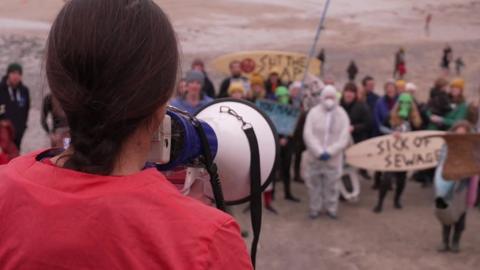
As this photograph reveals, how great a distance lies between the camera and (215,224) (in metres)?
0.82

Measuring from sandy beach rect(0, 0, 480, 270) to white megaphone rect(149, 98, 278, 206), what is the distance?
1.10 meters

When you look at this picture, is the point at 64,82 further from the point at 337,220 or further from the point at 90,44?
the point at 337,220

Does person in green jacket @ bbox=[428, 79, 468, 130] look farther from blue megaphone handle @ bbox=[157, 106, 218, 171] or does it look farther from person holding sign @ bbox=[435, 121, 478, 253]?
blue megaphone handle @ bbox=[157, 106, 218, 171]

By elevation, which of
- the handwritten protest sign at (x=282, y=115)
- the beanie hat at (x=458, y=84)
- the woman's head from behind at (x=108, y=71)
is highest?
the woman's head from behind at (x=108, y=71)

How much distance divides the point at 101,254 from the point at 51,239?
2.8 inches

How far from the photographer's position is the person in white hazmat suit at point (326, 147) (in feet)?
19.5

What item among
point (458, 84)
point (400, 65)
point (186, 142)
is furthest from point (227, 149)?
point (400, 65)

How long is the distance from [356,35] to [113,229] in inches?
330

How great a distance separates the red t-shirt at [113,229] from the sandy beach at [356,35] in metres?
1.76

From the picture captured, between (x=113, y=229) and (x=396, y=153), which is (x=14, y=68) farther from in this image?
(x=113, y=229)

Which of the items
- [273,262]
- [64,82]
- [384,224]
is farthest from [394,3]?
[64,82]

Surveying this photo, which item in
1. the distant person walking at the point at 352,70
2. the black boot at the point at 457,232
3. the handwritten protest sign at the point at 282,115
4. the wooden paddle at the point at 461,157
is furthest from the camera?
the distant person walking at the point at 352,70

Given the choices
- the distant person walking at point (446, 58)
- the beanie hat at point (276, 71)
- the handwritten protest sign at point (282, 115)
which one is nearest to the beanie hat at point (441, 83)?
the distant person walking at point (446, 58)

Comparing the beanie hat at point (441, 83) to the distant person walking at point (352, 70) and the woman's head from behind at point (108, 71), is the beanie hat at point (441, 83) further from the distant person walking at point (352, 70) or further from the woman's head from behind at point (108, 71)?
the woman's head from behind at point (108, 71)
